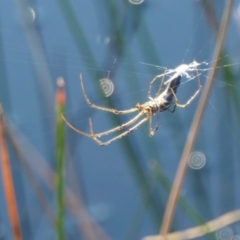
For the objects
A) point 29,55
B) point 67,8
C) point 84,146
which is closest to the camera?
point 67,8

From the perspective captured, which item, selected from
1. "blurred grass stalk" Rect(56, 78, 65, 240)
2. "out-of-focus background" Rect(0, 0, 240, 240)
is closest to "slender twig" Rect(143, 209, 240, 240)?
"out-of-focus background" Rect(0, 0, 240, 240)

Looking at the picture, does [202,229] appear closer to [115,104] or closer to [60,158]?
[115,104]

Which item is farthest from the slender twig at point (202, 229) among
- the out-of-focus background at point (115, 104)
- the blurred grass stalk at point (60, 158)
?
the blurred grass stalk at point (60, 158)

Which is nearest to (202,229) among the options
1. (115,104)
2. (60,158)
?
(115,104)

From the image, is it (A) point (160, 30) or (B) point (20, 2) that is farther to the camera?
(A) point (160, 30)

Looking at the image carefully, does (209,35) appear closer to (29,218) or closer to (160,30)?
(160,30)

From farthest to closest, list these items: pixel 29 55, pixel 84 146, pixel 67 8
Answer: pixel 84 146
pixel 29 55
pixel 67 8

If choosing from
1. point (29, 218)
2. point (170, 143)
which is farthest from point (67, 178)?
point (170, 143)

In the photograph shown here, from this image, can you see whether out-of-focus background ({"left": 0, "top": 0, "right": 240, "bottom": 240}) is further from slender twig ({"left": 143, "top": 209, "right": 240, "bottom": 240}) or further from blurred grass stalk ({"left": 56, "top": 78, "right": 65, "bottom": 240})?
blurred grass stalk ({"left": 56, "top": 78, "right": 65, "bottom": 240})
